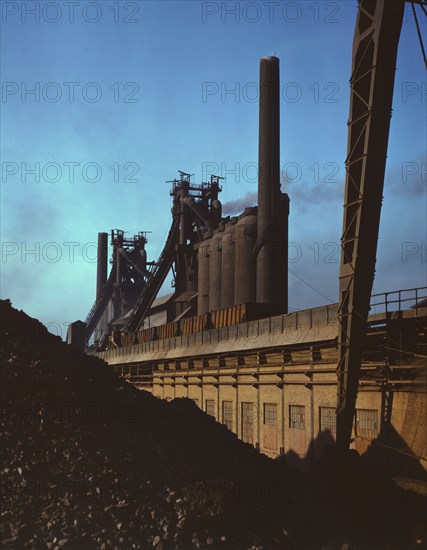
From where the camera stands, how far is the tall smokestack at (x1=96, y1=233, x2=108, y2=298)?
248 ft

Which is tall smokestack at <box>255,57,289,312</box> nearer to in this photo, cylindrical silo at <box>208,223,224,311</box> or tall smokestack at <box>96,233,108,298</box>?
cylindrical silo at <box>208,223,224,311</box>

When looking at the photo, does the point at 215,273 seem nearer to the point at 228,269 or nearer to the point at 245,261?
the point at 228,269

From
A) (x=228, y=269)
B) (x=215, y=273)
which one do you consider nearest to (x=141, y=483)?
(x=228, y=269)

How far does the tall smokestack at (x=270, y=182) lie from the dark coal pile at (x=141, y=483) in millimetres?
17182

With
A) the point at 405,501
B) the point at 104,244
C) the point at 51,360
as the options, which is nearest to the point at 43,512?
the point at 51,360

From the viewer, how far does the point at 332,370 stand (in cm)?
1692

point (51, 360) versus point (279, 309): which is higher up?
point (279, 309)

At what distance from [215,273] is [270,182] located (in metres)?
8.63

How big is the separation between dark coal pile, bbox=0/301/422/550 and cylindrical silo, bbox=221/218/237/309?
21.0m

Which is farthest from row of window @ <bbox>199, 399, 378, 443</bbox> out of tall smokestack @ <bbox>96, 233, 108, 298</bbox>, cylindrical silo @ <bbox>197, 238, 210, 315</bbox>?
tall smokestack @ <bbox>96, 233, 108, 298</bbox>

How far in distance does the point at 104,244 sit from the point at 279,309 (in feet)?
164

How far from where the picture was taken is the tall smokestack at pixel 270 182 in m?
32.3

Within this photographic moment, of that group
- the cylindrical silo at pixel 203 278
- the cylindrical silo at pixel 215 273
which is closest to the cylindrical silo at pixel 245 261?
the cylindrical silo at pixel 215 273

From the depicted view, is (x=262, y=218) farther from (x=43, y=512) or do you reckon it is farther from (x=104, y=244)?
(x=104, y=244)
